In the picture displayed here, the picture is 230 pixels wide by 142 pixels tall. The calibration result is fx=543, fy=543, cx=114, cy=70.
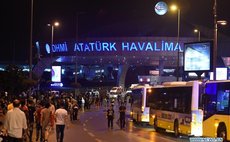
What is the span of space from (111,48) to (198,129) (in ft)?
284

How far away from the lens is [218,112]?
24.2 metres

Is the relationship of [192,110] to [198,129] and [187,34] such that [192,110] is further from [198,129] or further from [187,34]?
[187,34]

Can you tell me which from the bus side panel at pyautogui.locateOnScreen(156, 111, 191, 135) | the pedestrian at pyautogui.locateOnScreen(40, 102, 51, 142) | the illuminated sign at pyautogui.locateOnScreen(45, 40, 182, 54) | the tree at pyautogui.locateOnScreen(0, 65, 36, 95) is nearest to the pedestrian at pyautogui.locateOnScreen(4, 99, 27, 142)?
the pedestrian at pyautogui.locateOnScreen(40, 102, 51, 142)

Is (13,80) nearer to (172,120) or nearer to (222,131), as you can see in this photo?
(172,120)

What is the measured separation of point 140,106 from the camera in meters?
42.0

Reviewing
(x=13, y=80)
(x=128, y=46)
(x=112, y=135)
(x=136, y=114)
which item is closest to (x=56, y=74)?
(x=136, y=114)

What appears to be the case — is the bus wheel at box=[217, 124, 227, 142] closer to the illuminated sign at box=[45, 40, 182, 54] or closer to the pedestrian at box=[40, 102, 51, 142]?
the pedestrian at box=[40, 102, 51, 142]

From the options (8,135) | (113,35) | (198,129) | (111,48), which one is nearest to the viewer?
(8,135)

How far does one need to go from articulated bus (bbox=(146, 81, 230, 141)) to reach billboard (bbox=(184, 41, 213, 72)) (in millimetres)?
9014

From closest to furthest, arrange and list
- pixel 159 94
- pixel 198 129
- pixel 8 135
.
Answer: pixel 8 135, pixel 198 129, pixel 159 94

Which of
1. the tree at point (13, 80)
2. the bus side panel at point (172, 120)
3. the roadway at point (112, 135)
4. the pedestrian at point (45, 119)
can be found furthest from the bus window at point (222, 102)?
the tree at point (13, 80)

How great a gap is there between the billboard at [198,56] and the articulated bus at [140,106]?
5.37m

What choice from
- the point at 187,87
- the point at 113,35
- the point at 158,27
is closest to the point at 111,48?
the point at 113,35

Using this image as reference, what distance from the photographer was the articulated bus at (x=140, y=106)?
40.9m
